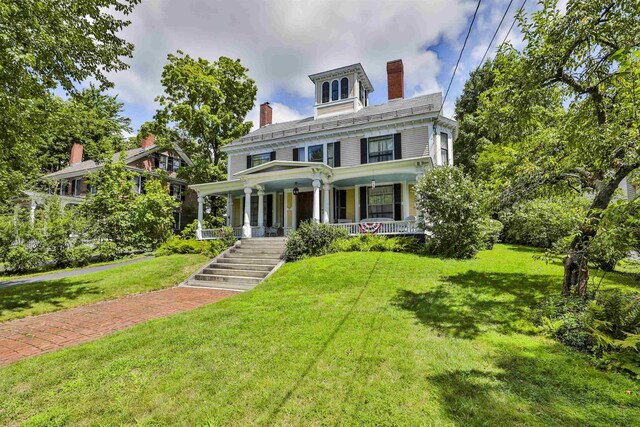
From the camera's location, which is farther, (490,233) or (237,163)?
(237,163)

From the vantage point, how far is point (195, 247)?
1434 cm

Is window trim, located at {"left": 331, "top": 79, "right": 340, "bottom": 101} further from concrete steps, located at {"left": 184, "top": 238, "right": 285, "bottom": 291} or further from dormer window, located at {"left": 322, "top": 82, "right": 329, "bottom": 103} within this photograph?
concrete steps, located at {"left": 184, "top": 238, "right": 285, "bottom": 291}

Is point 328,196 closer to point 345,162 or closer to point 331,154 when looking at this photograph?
point 345,162

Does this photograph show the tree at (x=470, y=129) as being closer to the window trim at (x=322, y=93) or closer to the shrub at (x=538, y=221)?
the shrub at (x=538, y=221)

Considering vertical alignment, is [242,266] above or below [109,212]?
below

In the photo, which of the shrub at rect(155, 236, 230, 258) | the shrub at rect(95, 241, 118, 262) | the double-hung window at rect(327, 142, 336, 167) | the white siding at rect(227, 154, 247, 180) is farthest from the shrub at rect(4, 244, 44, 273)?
the double-hung window at rect(327, 142, 336, 167)

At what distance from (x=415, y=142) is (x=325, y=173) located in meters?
4.93

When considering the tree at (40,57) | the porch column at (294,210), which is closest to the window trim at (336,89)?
the porch column at (294,210)

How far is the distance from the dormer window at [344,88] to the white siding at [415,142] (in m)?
5.79

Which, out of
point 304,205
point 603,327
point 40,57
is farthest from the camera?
→ point 304,205

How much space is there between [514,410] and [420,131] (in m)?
13.9

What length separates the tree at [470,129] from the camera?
23094 millimetres

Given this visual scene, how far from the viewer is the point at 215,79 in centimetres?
2180

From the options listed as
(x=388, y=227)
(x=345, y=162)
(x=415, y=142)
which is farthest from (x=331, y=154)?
(x=388, y=227)
